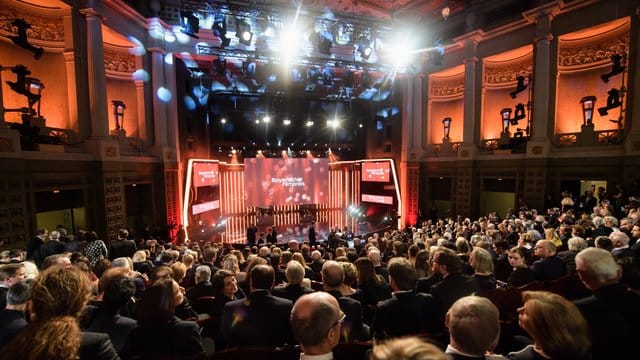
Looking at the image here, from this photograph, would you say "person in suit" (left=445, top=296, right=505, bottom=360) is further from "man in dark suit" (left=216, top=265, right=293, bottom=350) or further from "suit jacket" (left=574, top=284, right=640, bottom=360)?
"man in dark suit" (left=216, top=265, right=293, bottom=350)

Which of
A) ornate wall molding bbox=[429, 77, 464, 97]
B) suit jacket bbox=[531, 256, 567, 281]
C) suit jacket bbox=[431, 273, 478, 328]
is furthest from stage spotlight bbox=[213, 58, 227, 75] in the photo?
suit jacket bbox=[531, 256, 567, 281]

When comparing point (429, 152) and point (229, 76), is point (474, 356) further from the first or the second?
point (429, 152)

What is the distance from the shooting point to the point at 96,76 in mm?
10539

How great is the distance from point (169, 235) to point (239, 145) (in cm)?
616

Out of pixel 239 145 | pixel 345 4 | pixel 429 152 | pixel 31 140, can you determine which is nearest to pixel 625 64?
pixel 429 152

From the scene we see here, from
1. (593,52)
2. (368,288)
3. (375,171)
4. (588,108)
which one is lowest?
(368,288)

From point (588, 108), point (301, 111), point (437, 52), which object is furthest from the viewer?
point (301, 111)

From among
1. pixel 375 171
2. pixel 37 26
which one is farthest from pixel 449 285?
pixel 375 171

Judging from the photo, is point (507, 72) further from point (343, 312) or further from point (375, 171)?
point (343, 312)

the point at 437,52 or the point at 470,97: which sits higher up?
the point at 437,52

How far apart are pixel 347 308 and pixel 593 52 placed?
16937 mm

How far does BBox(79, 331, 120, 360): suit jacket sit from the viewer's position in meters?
1.95

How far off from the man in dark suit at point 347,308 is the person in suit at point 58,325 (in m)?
1.86

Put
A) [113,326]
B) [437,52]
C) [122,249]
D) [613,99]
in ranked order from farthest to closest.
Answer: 1. [437,52]
2. [613,99]
3. [122,249]
4. [113,326]
